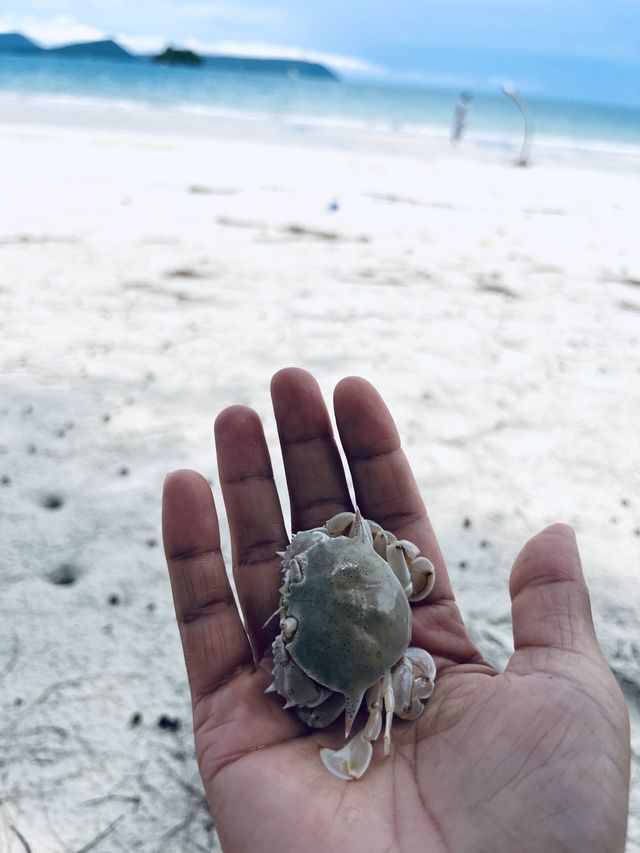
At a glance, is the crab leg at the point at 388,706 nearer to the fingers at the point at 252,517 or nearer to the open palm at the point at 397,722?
the open palm at the point at 397,722

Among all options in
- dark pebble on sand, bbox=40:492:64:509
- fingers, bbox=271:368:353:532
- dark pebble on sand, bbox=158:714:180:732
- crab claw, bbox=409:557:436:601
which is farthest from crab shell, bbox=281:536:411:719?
dark pebble on sand, bbox=40:492:64:509

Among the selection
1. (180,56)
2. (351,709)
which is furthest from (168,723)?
(180,56)

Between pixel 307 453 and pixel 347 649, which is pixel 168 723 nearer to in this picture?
pixel 347 649

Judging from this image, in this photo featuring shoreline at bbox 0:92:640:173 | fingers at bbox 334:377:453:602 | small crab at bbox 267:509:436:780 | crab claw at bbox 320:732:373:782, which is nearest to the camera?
crab claw at bbox 320:732:373:782

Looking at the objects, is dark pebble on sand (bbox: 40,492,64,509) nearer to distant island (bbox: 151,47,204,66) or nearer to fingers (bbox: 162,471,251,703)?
fingers (bbox: 162,471,251,703)

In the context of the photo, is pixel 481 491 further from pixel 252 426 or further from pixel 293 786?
pixel 293 786

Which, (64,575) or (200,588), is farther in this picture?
(64,575)

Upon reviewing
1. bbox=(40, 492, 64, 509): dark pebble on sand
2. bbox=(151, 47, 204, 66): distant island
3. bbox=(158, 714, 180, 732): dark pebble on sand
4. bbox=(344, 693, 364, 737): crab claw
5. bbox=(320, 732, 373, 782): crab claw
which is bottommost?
bbox=(158, 714, 180, 732): dark pebble on sand

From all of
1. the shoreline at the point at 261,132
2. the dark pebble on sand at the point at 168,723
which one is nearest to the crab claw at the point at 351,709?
the dark pebble on sand at the point at 168,723
